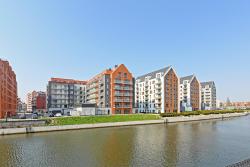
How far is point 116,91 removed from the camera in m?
88.8

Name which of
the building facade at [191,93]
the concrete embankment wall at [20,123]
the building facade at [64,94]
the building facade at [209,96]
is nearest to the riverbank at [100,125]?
the concrete embankment wall at [20,123]

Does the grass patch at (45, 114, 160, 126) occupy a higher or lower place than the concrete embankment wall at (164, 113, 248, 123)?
higher

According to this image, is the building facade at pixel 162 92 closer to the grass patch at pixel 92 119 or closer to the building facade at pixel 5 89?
the grass patch at pixel 92 119

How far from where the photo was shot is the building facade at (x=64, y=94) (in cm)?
11319

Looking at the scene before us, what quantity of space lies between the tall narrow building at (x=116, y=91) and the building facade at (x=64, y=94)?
2866 cm

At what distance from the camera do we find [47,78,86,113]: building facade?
113188mm

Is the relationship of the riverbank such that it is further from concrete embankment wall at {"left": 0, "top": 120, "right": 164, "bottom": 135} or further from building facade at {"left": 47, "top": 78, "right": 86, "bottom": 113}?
building facade at {"left": 47, "top": 78, "right": 86, "bottom": 113}

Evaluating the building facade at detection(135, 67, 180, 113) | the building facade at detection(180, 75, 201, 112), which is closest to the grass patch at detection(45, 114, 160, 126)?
the building facade at detection(135, 67, 180, 113)

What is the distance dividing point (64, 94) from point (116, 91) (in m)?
45.1

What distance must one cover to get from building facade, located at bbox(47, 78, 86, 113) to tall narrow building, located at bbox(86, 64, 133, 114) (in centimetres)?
2866

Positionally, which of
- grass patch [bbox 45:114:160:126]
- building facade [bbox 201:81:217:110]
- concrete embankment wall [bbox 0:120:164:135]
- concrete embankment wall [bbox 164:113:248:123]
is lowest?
concrete embankment wall [bbox 164:113:248:123]

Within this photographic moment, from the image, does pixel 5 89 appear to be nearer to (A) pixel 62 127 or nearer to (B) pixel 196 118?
(A) pixel 62 127

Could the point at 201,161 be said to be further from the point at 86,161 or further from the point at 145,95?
the point at 145,95

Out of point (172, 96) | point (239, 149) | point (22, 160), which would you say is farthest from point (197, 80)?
point (22, 160)
